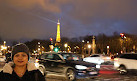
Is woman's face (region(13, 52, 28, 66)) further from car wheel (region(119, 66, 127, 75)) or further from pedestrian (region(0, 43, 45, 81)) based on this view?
car wheel (region(119, 66, 127, 75))

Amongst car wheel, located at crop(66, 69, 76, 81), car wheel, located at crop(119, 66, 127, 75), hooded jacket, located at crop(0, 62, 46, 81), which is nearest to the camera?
hooded jacket, located at crop(0, 62, 46, 81)

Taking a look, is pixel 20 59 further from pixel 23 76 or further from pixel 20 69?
pixel 23 76

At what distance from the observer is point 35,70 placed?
261 centimetres

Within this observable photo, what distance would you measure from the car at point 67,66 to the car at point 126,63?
4.23 m

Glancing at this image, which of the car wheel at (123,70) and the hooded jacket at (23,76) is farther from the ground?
the hooded jacket at (23,76)

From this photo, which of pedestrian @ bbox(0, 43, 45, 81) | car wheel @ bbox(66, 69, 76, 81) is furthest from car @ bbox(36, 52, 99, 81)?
pedestrian @ bbox(0, 43, 45, 81)

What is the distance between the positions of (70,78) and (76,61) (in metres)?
1.21

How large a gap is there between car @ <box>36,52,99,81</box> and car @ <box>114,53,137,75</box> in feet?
13.9

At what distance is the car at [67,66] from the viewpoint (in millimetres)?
11906

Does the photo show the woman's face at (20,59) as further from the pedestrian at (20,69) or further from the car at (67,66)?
the car at (67,66)

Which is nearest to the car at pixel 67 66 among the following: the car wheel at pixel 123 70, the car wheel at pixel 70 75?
the car wheel at pixel 70 75

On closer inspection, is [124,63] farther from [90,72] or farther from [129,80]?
[90,72]

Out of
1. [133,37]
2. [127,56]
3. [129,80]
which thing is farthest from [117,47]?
[129,80]

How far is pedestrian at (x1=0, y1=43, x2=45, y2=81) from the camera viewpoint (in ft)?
8.21
